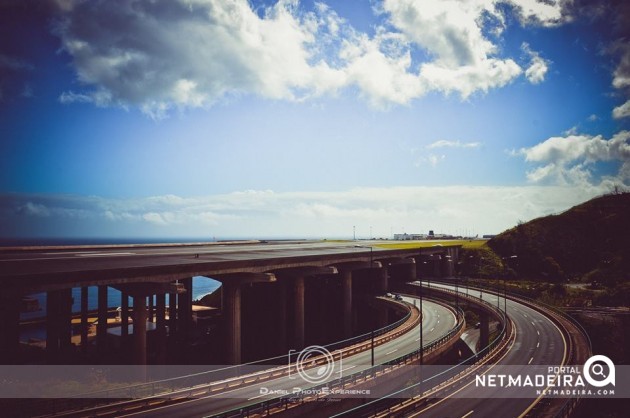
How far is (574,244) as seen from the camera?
331 feet

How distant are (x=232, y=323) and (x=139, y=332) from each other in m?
11.0

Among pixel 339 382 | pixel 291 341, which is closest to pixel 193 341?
pixel 291 341

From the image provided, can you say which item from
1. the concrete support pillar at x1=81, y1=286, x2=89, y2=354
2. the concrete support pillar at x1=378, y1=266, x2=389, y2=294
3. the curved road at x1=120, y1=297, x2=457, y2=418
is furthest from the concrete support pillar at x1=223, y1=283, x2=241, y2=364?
the concrete support pillar at x1=378, y1=266, x2=389, y2=294

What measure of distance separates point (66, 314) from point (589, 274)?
106 meters

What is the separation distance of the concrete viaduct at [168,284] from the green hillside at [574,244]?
37.6m

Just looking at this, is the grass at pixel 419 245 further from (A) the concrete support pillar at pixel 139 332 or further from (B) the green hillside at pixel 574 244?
(A) the concrete support pillar at pixel 139 332

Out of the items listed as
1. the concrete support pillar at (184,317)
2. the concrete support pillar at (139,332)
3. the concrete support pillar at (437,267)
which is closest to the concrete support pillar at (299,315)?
the concrete support pillar at (184,317)

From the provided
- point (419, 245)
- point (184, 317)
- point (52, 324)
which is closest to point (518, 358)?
point (184, 317)

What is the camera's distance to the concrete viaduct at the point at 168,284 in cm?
3112

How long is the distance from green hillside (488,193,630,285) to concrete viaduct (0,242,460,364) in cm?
3763

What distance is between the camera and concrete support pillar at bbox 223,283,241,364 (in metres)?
41.2

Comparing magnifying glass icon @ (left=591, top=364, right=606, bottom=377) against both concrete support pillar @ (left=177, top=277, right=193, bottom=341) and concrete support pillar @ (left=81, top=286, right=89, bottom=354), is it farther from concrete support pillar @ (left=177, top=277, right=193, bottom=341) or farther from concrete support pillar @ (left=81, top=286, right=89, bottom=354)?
concrete support pillar @ (left=81, top=286, right=89, bottom=354)

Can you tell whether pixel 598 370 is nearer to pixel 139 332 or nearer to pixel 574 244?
pixel 139 332

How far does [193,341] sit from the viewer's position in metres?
63.4
